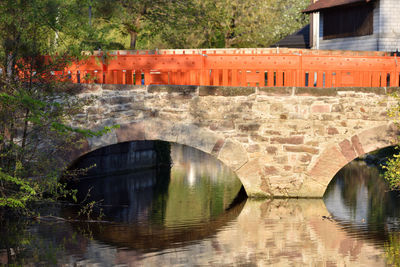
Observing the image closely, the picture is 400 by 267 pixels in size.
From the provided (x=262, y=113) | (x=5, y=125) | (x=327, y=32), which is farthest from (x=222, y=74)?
(x=327, y=32)

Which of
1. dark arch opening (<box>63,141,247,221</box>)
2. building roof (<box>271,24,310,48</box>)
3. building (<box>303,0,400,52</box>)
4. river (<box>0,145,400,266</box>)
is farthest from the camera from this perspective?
building roof (<box>271,24,310,48</box>)

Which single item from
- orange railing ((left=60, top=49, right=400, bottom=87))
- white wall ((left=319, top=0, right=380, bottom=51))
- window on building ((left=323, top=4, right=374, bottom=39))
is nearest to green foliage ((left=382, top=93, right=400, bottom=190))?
orange railing ((left=60, top=49, right=400, bottom=87))

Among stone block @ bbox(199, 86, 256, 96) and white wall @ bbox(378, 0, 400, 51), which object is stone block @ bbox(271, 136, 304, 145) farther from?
white wall @ bbox(378, 0, 400, 51)

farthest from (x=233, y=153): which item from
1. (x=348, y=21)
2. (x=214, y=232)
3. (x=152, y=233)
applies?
(x=348, y=21)

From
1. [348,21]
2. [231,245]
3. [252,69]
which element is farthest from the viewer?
[348,21]

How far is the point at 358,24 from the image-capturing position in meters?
29.0

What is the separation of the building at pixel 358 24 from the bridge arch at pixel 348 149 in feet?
44.6

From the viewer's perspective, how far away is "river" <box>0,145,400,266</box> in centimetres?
988

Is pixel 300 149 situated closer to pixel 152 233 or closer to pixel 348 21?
pixel 152 233

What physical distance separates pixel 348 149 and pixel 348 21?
55.9 ft

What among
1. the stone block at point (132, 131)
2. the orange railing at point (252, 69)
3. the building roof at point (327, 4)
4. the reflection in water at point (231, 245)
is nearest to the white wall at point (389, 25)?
→ the building roof at point (327, 4)

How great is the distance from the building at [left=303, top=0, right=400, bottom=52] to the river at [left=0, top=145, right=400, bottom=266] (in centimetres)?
1157

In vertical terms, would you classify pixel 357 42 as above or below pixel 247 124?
above

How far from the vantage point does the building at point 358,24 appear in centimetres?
2761
